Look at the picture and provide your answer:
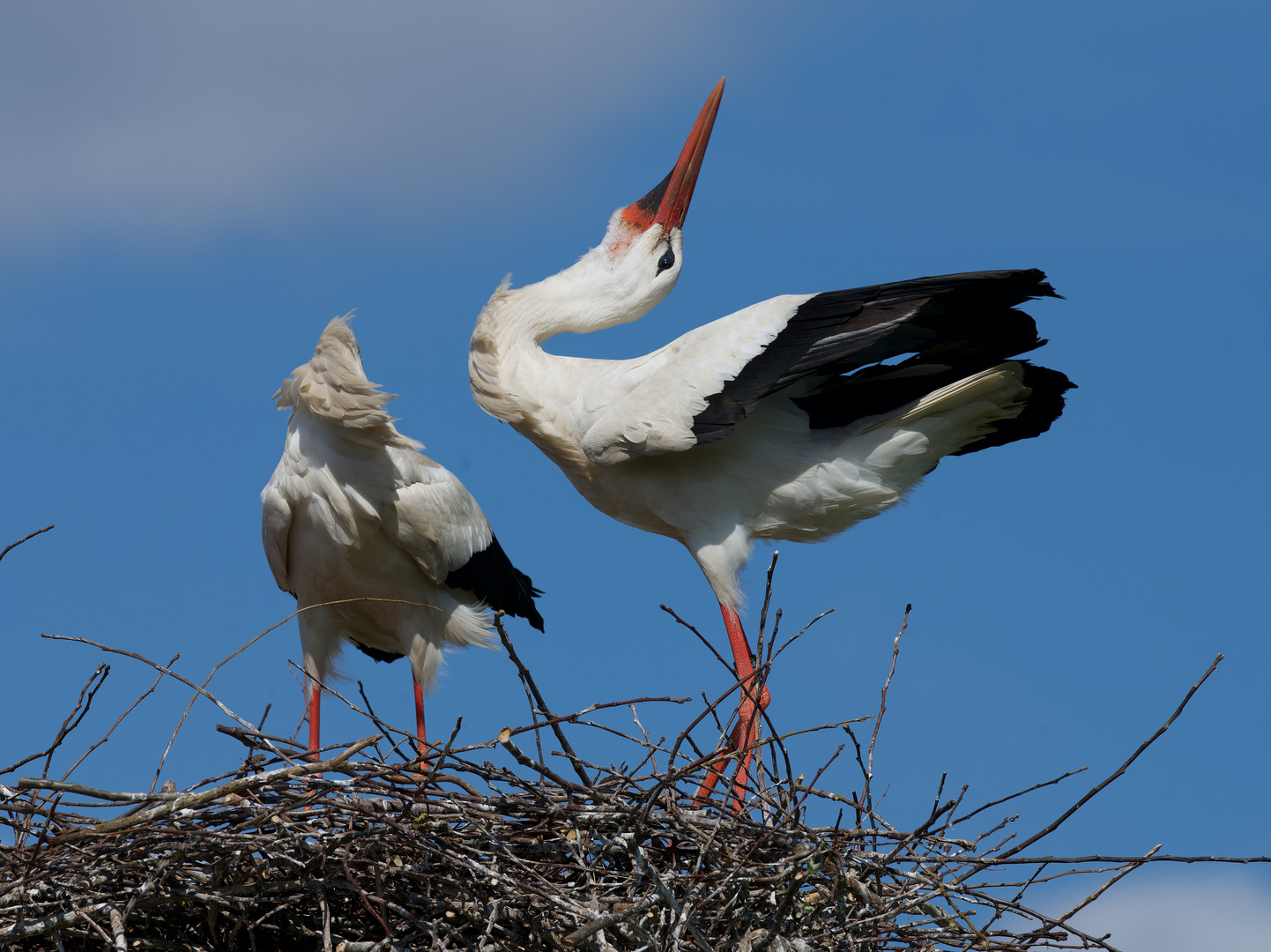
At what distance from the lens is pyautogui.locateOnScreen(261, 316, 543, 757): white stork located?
4.86 m

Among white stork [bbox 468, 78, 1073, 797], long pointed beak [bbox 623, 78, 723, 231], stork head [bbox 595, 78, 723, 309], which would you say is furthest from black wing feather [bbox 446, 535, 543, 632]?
long pointed beak [bbox 623, 78, 723, 231]

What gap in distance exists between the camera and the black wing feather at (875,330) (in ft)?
13.5

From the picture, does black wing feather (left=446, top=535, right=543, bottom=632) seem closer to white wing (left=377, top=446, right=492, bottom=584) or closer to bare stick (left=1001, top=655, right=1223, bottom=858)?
white wing (left=377, top=446, right=492, bottom=584)

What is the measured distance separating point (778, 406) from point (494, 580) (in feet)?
4.88

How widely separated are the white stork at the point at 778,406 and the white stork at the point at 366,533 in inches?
18.2

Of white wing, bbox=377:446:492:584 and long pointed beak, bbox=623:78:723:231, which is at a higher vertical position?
long pointed beak, bbox=623:78:723:231

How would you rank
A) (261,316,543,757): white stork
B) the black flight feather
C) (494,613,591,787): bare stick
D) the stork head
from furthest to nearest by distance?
the black flight feather
the stork head
(261,316,543,757): white stork
(494,613,591,787): bare stick

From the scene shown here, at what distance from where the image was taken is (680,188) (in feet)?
16.9

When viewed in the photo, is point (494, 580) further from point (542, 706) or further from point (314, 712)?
point (542, 706)

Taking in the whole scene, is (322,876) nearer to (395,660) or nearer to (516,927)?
(516,927)

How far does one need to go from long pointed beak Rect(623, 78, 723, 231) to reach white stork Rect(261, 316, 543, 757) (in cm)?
115

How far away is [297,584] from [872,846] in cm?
267

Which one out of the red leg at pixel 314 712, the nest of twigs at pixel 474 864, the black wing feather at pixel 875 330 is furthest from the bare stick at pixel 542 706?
the red leg at pixel 314 712

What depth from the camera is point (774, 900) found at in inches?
125
